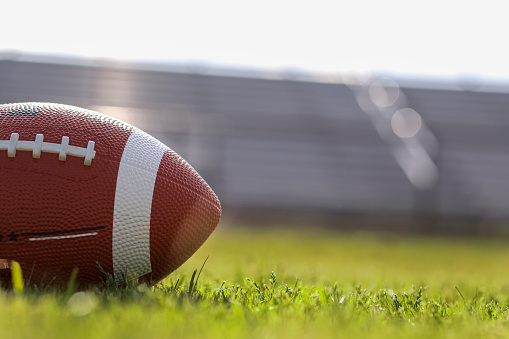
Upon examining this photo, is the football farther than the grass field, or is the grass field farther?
the football

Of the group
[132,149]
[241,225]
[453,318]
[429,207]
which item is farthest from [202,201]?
[429,207]

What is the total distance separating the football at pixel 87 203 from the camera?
76.7 inches

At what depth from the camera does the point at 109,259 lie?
2012 mm

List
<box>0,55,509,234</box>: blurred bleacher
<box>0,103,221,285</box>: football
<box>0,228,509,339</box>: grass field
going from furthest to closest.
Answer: <box>0,55,509,234</box>: blurred bleacher < <box>0,103,221,285</box>: football < <box>0,228,509,339</box>: grass field

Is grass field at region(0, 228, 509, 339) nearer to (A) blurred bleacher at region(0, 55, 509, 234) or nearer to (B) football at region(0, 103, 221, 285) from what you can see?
(B) football at region(0, 103, 221, 285)

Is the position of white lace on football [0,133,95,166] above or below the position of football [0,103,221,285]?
above

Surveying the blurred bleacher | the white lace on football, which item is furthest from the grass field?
the blurred bleacher

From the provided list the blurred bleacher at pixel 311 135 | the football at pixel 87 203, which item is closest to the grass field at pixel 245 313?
the football at pixel 87 203

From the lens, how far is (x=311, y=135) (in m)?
16.2

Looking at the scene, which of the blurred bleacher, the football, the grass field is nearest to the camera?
the grass field

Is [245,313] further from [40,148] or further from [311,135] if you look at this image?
[311,135]

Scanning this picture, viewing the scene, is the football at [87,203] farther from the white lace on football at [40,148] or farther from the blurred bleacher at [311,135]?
the blurred bleacher at [311,135]

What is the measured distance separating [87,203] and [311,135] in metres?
14.4

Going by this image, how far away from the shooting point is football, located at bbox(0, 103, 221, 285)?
76.7 inches
